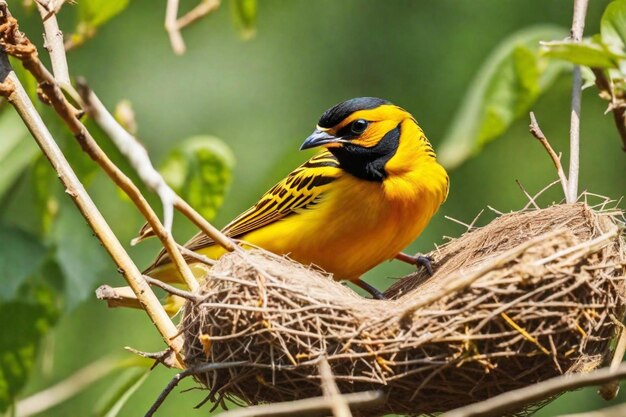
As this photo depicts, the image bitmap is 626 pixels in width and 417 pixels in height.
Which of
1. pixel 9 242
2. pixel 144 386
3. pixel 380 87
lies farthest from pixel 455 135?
pixel 380 87

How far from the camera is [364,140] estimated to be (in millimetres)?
5191

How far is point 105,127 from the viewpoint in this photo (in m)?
2.96

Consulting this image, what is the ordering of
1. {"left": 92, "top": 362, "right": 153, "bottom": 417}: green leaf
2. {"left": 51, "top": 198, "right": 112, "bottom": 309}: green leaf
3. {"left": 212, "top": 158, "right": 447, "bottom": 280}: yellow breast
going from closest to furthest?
{"left": 92, "top": 362, "right": 153, "bottom": 417}: green leaf, {"left": 51, "top": 198, "right": 112, "bottom": 309}: green leaf, {"left": 212, "top": 158, "right": 447, "bottom": 280}: yellow breast

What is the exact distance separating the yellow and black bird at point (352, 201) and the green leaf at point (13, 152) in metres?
0.92

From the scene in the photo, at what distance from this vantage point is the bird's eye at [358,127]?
5.19 meters

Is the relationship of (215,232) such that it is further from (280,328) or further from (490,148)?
(490,148)

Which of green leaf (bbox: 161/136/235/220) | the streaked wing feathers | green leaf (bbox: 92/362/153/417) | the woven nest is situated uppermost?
green leaf (bbox: 161/136/235/220)

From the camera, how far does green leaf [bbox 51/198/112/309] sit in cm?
462

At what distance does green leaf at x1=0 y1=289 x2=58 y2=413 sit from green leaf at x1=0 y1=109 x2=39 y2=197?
50 centimetres

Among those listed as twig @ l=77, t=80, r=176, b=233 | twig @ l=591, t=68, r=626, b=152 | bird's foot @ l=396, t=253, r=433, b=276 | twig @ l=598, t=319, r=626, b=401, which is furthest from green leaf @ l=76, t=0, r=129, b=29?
twig @ l=598, t=319, r=626, b=401

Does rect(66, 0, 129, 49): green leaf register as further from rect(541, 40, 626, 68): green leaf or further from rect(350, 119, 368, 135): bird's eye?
rect(541, 40, 626, 68): green leaf

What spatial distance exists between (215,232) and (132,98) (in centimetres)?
754

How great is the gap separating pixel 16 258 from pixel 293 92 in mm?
6721

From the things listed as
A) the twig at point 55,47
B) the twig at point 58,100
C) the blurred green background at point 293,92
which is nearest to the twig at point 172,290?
the twig at point 58,100
